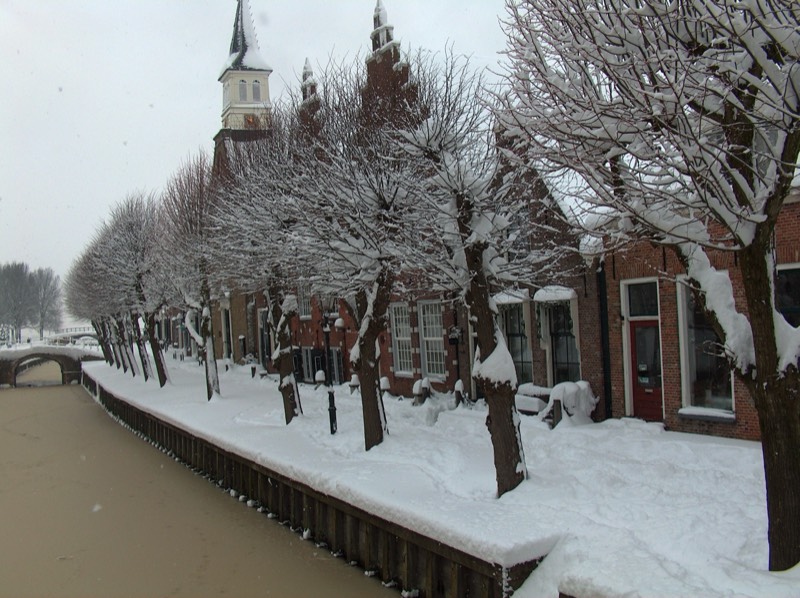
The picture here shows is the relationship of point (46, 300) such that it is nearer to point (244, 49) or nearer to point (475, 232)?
point (244, 49)

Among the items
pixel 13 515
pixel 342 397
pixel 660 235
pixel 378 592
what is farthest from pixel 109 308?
pixel 660 235

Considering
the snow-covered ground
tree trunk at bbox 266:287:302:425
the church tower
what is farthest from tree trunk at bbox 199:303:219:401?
the church tower

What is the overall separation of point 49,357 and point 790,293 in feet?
198

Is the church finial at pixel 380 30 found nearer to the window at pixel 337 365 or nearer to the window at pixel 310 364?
the window at pixel 337 365

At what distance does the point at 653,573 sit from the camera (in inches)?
255

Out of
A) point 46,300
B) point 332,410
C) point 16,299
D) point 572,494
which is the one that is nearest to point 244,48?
point 332,410

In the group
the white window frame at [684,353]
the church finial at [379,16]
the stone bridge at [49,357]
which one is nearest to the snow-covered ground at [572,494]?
the white window frame at [684,353]

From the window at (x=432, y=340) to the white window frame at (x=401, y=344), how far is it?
57 centimetres

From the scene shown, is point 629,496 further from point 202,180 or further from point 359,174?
point 202,180

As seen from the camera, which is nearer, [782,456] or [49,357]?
[782,456]

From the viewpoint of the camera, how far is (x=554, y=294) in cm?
1571

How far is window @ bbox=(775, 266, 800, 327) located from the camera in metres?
11.9

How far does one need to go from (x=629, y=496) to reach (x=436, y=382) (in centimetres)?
1129

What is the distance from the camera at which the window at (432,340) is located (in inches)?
813
